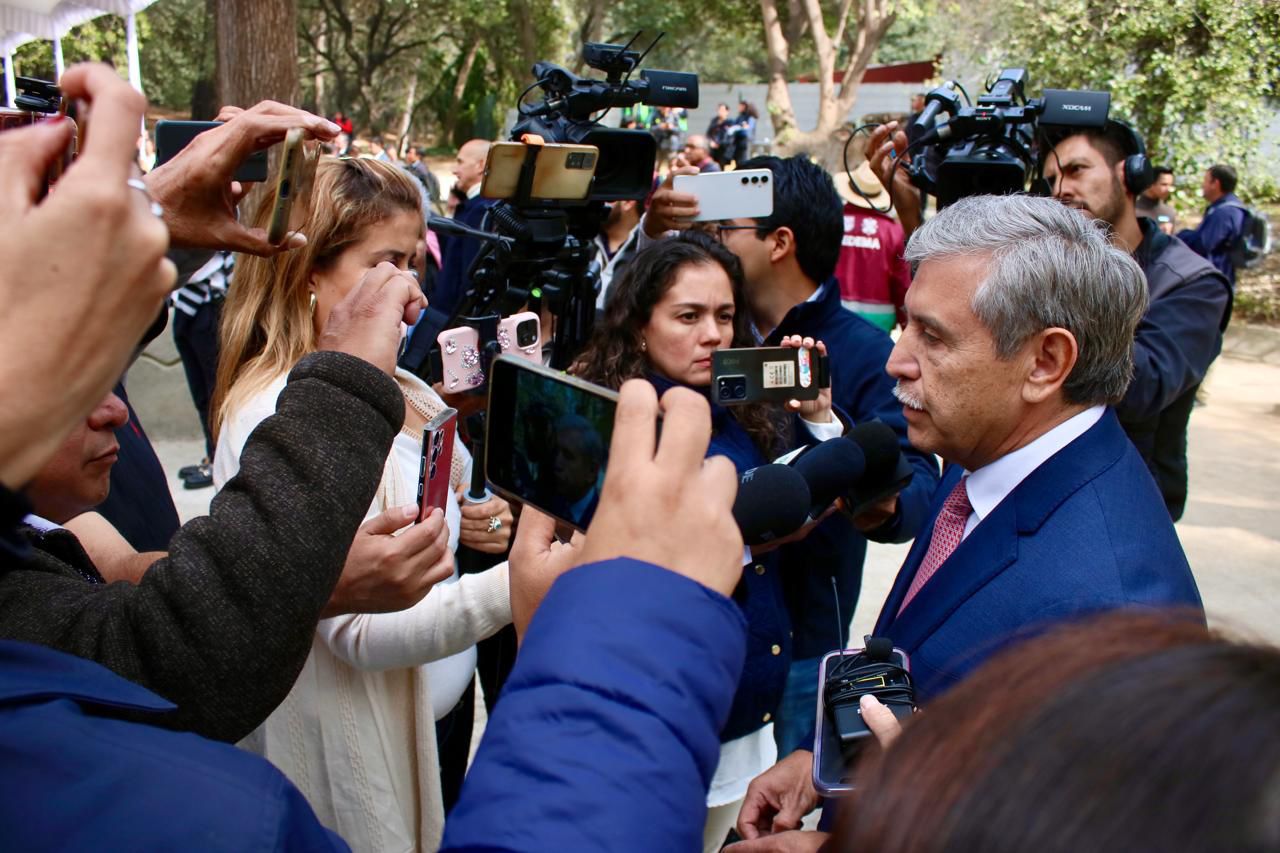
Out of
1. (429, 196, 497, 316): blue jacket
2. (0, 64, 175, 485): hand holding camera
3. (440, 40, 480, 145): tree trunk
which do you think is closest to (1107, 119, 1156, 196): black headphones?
(429, 196, 497, 316): blue jacket

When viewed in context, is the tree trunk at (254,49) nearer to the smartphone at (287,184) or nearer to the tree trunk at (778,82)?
the smartphone at (287,184)

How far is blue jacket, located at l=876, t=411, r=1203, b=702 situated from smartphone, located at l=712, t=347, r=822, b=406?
23.3 inches

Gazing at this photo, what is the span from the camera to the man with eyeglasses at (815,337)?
2588mm

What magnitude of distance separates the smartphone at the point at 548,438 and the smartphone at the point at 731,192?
69.7 inches

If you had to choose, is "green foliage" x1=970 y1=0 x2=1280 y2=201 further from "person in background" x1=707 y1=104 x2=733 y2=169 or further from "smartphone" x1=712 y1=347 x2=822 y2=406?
"smartphone" x1=712 y1=347 x2=822 y2=406

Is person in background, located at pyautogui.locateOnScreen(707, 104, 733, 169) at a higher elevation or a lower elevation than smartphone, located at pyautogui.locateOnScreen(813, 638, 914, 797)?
higher

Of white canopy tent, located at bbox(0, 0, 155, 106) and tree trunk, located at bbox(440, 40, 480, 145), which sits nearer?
white canopy tent, located at bbox(0, 0, 155, 106)

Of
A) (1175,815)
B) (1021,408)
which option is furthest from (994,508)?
(1175,815)

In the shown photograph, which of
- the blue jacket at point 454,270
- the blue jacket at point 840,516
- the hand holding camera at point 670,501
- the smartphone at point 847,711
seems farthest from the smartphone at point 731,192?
the hand holding camera at point 670,501

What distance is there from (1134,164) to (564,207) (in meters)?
1.89

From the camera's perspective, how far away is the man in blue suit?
1.55 meters

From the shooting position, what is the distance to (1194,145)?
11.0 metres

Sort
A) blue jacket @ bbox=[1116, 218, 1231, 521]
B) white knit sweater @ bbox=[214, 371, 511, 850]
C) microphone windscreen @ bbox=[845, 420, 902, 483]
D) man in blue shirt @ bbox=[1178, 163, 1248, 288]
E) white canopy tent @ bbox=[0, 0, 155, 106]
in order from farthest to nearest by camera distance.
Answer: white canopy tent @ bbox=[0, 0, 155, 106], man in blue shirt @ bbox=[1178, 163, 1248, 288], blue jacket @ bbox=[1116, 218, 1231, 521], microphone windscreen @ bbox=[845, 420, 902, 483], white knit sweater @ bbox=[214, 371, 511, 850]

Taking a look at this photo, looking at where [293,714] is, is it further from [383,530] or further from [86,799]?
[86,799]
